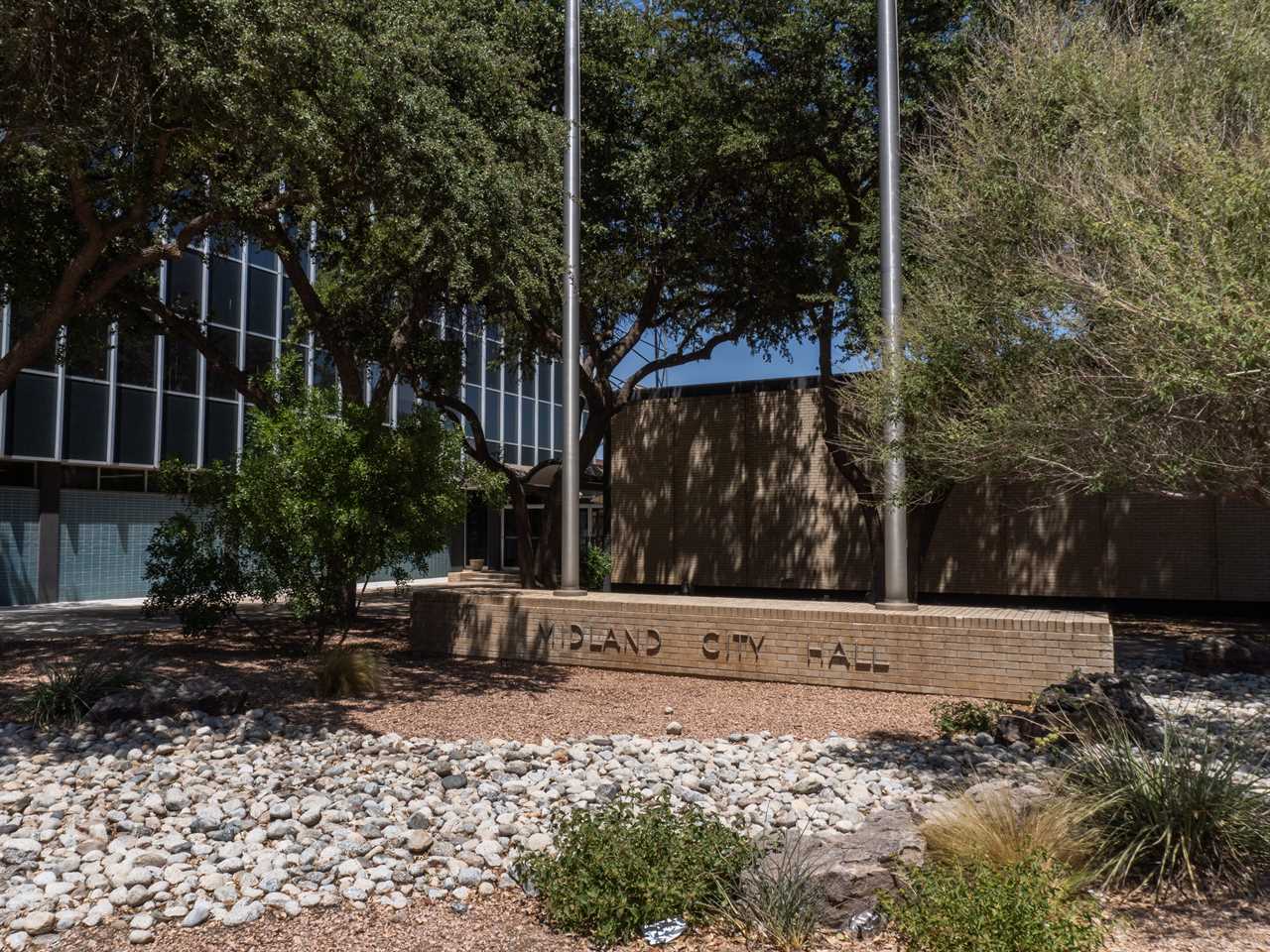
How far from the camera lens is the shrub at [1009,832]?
5.04 metres

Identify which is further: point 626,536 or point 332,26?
point 626,536

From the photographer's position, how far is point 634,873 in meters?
4.79

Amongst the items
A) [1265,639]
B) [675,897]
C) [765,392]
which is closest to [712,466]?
[765,392]

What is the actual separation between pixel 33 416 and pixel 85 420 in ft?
4.04

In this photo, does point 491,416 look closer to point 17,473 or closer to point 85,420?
point 85,420

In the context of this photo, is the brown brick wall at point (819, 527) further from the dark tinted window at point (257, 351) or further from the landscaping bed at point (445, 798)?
the dark tinted window at point (257, 351)

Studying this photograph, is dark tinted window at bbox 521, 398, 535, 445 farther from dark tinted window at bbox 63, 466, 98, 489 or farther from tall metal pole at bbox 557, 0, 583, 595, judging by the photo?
tall metal pole at bbox 557, 0, 583, 595

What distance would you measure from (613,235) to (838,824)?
12.7m

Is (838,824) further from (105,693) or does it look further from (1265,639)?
(1265,639)

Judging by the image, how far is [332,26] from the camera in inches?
436

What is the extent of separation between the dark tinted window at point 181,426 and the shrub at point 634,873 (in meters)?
22.7

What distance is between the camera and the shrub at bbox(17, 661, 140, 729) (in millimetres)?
8625

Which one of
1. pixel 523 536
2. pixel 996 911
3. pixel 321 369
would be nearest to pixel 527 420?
pixel 321 369

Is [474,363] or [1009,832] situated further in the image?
[474,363]
